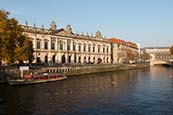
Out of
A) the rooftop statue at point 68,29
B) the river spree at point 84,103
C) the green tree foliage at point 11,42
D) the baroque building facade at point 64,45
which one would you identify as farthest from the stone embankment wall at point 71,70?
the rooftop statue at point 68,29

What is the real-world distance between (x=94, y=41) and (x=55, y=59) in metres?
26.9

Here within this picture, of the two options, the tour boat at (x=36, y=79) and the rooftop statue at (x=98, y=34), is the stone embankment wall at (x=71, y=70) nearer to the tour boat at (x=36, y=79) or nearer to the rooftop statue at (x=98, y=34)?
the tour boat at (x=36, y=79)

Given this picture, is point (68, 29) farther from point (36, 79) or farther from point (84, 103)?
point (84, 103)

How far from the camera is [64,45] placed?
96562 millimetres

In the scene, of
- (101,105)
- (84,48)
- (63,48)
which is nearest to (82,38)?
(84,48)

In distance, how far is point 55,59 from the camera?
93.0 m

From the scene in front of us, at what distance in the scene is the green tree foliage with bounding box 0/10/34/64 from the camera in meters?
50.0

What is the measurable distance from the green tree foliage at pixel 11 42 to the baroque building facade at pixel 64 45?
82.6ft

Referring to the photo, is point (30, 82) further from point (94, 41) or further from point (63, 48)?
point (94, 41)

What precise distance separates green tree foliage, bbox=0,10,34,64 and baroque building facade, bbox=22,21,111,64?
25.2 meters

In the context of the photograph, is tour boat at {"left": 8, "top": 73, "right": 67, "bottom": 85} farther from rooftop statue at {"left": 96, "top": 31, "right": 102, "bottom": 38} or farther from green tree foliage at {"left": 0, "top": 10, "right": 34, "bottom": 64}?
rooftop statue at {"left": 96, "top": 31, "right": 102, "bottom": 38}

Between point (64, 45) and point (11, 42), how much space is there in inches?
1754

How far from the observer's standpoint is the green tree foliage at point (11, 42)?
164 feet

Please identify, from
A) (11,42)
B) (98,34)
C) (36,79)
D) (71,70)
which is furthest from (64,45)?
(11,42)
